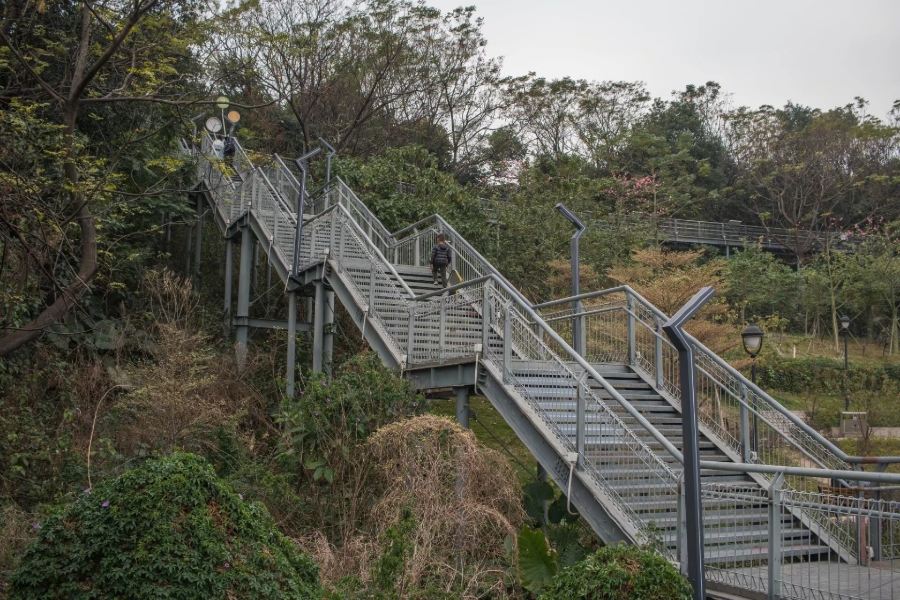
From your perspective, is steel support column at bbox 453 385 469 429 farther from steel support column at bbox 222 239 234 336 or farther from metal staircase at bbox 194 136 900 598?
steel support column at bbox 222 239 234 336

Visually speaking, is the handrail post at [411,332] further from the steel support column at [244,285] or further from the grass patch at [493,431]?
the steel support column at [244,285]

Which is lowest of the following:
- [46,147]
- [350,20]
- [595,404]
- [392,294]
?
[595,404]

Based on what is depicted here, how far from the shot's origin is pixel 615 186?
3816 cm

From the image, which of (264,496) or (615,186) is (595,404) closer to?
(264,496)

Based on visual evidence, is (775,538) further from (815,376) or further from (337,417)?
(815,376)

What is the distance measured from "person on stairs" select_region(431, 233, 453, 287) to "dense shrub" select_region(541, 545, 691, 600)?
32.8 feet

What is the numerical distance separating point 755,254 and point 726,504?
109 feet

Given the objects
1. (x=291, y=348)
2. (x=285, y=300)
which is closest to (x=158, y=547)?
(x=291, y=348)

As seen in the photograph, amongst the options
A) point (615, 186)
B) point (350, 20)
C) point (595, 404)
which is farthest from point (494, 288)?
point (615, 186)

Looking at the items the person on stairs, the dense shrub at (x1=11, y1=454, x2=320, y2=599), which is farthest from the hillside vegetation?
the person on stairs

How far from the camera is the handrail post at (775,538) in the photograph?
7121mm

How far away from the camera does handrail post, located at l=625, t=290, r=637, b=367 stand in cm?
1196

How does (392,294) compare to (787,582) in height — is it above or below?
above

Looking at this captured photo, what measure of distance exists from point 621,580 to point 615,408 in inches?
190
